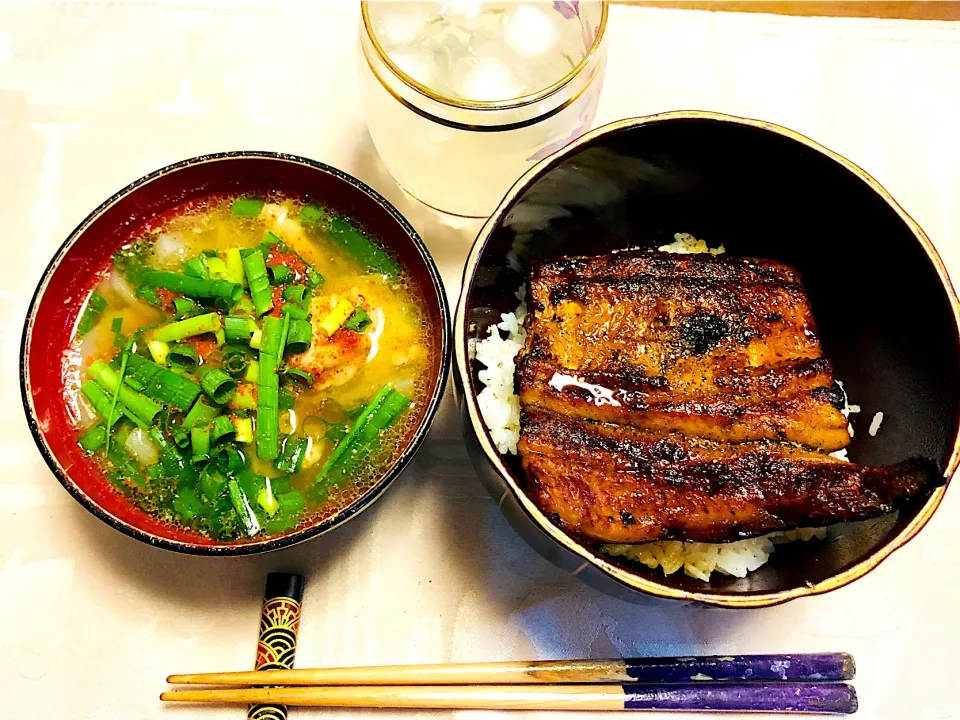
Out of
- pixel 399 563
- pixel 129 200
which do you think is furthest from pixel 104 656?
pixel 129 200

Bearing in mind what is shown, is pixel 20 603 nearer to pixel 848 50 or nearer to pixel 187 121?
pixel 187 121

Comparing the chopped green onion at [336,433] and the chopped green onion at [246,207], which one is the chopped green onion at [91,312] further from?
the chopped green onion at [336,433]

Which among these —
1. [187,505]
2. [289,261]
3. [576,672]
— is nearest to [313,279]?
[289,261]

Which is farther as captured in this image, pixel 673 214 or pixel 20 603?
pixel 673 214

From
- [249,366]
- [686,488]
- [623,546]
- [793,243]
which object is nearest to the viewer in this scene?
[686,488]

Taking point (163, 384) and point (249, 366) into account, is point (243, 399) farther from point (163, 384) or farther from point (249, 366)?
point (163, 384)

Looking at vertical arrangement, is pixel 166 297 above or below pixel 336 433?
above
